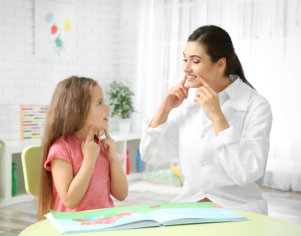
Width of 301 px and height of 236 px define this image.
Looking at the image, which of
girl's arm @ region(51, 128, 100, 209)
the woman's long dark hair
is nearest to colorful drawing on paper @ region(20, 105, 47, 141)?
girl's arm @ region(51, 128, 100, 209)

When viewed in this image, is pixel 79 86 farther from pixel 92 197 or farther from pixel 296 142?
pixel 296 142

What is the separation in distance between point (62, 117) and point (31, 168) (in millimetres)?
381

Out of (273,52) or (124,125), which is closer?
(273,52)

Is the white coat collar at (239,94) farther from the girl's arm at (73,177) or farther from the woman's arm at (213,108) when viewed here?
the girl's arm at (73,177)

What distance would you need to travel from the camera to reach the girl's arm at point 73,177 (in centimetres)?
165

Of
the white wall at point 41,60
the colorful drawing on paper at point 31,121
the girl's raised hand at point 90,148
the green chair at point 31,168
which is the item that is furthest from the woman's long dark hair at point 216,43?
the white wall at point 41,60

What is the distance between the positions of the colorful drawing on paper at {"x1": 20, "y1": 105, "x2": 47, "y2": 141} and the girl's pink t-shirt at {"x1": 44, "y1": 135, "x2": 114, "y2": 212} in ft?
9.30

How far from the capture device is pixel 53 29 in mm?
5082

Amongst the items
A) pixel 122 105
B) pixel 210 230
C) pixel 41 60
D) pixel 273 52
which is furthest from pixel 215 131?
pixel 122 105

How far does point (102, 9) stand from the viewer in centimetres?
579

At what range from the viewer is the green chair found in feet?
6.59

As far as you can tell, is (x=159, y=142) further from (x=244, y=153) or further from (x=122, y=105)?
(x=122, y=105)

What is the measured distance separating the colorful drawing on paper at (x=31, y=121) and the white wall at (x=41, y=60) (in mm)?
203

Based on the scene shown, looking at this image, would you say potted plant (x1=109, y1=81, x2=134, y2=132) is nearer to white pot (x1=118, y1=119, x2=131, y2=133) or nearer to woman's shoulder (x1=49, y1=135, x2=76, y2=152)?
white pot (x1=118, y1=119, x2=131, y2=133)
